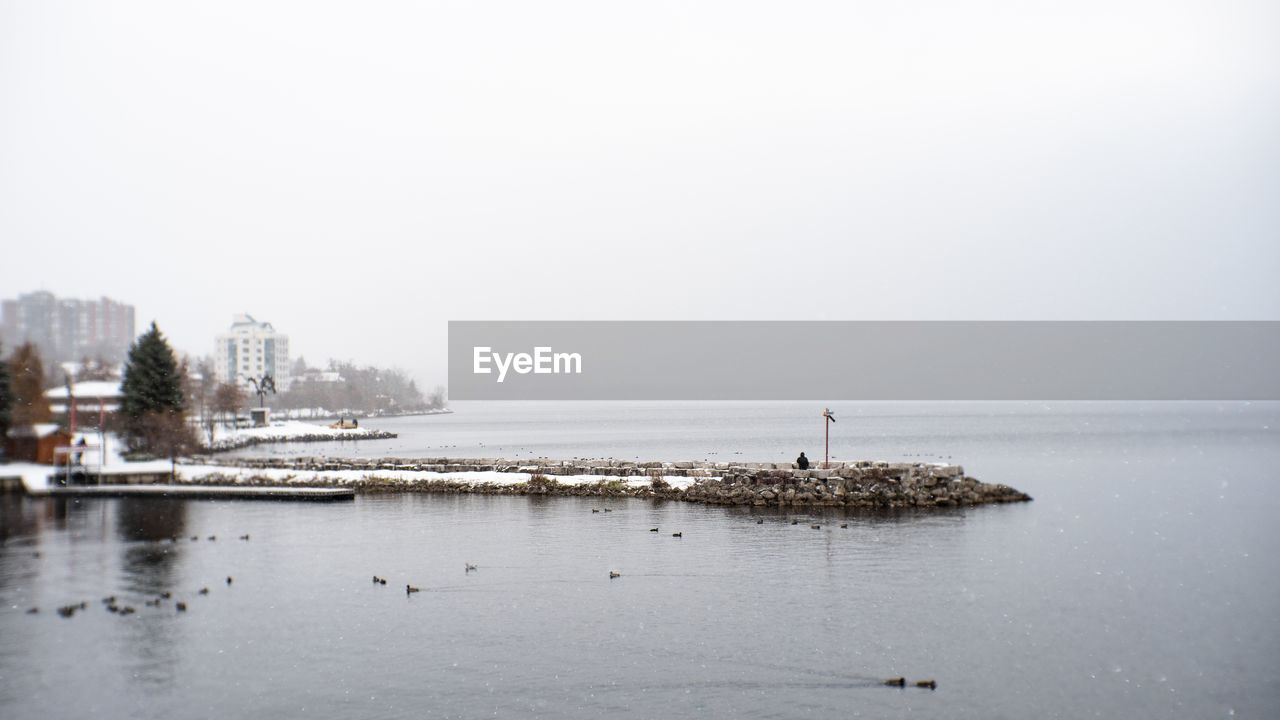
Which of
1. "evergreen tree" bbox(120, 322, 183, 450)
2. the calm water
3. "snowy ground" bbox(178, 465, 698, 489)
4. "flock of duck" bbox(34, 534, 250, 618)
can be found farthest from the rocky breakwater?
"evergreen tree" bbox(120, 322, 183, 450)

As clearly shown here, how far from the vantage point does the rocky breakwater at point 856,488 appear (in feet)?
173

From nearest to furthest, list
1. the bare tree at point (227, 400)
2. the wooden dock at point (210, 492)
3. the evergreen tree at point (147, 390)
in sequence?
1. the wooden dock at point (210, 492)
2. the evergreen tree at point (147, 390)
3. the bare tree at point (227, 400)

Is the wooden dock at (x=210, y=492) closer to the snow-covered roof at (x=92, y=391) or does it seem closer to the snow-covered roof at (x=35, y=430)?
the snow-covered roof at (x=35, y=430)

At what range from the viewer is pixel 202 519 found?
5050 centimetres

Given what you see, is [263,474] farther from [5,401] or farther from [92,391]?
[92,391]

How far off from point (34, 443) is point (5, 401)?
13.7 ft

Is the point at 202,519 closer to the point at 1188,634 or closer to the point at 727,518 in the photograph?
the point at 727,518

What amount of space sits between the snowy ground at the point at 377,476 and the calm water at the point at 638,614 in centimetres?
781

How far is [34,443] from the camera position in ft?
220

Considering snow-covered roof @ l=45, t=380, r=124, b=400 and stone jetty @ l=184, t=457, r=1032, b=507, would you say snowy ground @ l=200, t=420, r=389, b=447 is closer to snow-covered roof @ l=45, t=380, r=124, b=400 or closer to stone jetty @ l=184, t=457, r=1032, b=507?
snow-covered roof @ l=45, t=380, r=124, b=400

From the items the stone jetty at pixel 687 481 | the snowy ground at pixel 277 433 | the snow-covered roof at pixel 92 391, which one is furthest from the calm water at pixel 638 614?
the snowy ground at pixel 277 433

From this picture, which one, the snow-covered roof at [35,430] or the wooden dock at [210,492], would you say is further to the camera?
the snow-covered roof at [35,430]

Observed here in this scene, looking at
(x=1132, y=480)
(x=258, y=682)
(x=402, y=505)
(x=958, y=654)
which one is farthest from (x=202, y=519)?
(x=1132, y=480)

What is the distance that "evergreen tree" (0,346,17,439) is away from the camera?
210 feet
